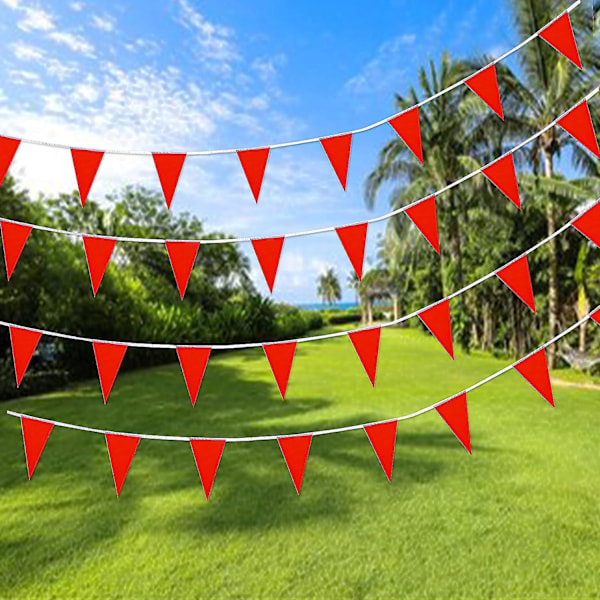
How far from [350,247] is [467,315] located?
1418 cm

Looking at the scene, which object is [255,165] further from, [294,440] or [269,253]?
[294,440]

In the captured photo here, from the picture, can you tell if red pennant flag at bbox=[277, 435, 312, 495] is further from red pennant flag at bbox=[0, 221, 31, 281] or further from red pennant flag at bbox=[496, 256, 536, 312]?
red pennant flag at bbox=[0, 221, 31, 281]

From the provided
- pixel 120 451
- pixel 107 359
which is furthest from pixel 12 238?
pixel 120 451

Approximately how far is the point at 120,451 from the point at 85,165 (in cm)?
172

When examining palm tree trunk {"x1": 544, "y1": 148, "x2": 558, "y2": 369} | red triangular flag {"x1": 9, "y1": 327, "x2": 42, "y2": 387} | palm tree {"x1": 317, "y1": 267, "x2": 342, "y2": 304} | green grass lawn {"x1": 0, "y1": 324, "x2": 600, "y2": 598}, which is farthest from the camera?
palm tree {"x1": 317, "y1": 267, "x2": 342, "y2": 304}

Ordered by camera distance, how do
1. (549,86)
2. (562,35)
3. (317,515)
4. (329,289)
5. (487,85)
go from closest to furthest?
(562,35), (487,85), (317,515), (549,86), (329,289)

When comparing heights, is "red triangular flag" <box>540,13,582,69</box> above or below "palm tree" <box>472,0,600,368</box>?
below

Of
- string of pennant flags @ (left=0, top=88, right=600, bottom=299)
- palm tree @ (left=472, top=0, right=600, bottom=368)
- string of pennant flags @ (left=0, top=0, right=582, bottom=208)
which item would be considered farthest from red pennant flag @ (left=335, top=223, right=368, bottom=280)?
palm tree @ (left=472, top=0, right=600, bottom=368)

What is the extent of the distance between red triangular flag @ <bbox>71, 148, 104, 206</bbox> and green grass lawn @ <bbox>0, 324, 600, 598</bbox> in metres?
2.17

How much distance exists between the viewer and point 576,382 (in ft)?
32.0

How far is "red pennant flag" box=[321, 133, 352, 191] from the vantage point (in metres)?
2.87

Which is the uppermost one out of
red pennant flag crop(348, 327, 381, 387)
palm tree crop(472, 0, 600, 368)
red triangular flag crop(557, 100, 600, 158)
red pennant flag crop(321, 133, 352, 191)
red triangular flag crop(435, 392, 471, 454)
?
palm tree crop(472, 0, 600, 368)

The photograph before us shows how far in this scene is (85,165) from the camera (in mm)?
2822

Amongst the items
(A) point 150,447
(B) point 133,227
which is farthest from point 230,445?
(B) point 133,227
